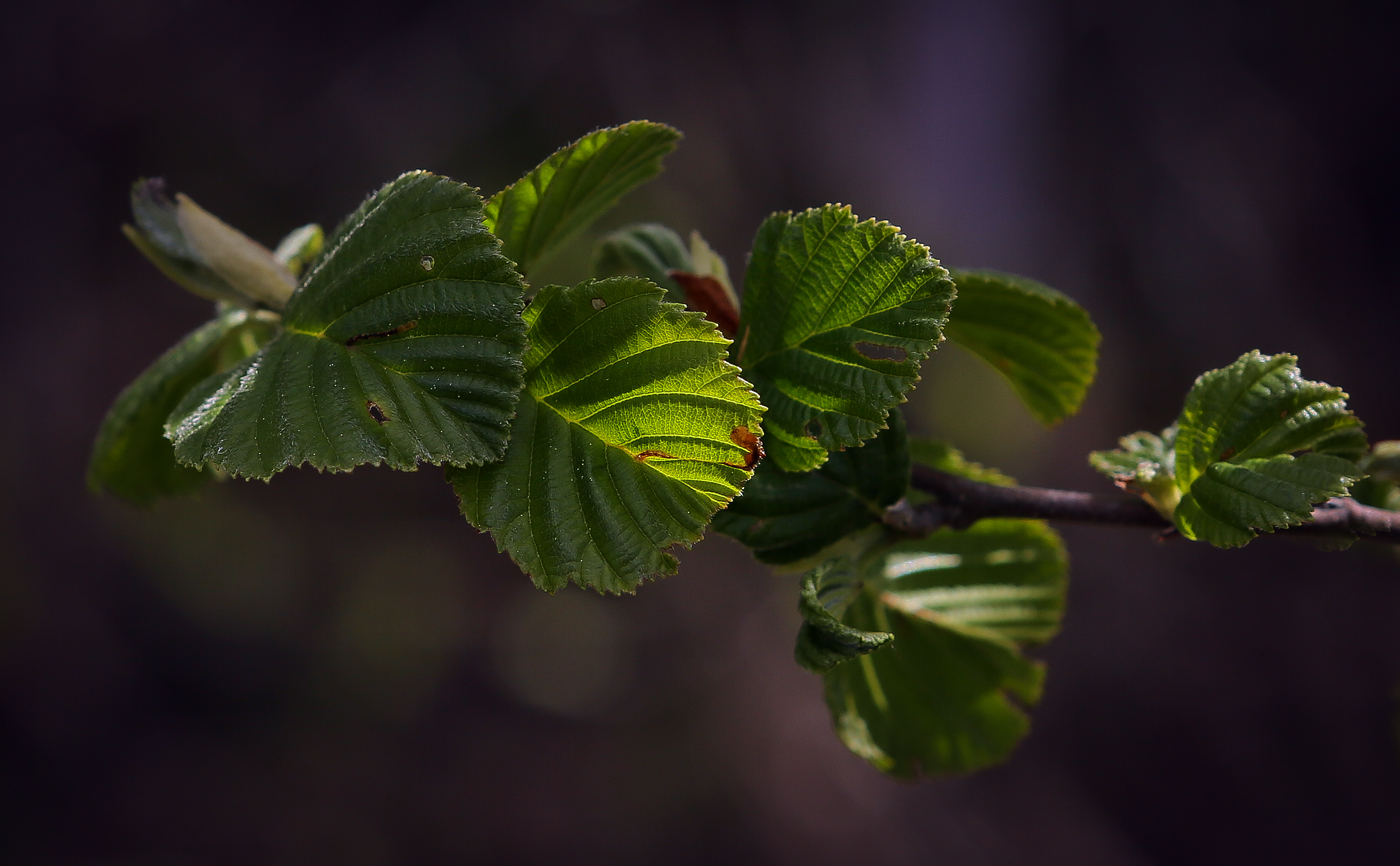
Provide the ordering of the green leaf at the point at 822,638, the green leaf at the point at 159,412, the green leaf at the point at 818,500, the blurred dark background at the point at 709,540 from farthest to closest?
the blurred dark background at the point at 709,540
the green leaf at the point at 159,412
the green leaf at the point at 818,500
the green leaf at the point at 822,638

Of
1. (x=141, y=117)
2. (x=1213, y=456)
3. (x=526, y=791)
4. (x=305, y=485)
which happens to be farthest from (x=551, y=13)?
(x=1213, y=456)

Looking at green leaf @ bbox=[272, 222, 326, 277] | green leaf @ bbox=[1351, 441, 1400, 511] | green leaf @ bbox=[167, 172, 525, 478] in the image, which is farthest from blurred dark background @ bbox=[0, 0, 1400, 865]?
green leaf @ bbox=[167, 172, 525, 478]

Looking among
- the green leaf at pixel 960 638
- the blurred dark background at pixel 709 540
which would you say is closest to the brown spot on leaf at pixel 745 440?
the green leaf at pixel 960 638

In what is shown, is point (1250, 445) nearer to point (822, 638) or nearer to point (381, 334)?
point (822, 638)

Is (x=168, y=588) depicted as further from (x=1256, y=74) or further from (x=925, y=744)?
(x=1256, y=74)

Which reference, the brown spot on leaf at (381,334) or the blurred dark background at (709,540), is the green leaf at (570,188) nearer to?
the brown spot on leaf at (381,334)

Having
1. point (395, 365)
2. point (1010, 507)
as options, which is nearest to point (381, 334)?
point (395, 365)
